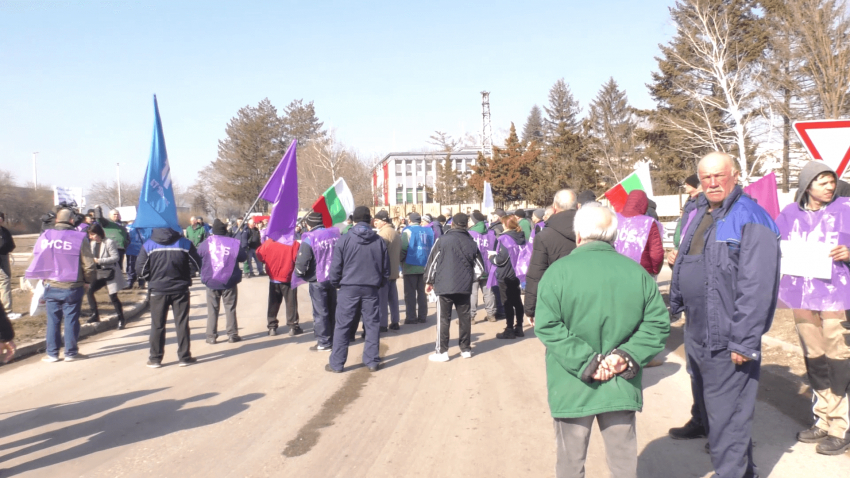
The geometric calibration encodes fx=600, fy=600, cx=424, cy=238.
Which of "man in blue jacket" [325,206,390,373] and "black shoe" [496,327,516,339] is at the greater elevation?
"man in blue jacket" [325,206,390,373]

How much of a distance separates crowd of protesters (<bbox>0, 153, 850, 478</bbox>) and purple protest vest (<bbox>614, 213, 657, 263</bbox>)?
0.02 metres

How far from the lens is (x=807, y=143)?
5.20 metres

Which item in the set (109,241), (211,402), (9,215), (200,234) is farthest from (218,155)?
(211,402)

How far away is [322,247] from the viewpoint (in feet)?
29.2

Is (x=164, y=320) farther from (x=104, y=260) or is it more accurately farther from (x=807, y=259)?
(x=807, y=259)

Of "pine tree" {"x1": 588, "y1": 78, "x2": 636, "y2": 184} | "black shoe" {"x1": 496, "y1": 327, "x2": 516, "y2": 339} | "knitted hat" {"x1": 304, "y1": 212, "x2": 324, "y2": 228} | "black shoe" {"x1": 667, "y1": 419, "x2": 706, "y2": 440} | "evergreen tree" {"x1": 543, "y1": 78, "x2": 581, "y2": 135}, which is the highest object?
"evergreen tree" {"x1": 543, "y1": 78, "x2": 581, "y2": 135}

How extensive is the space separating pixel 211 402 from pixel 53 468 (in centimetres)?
182

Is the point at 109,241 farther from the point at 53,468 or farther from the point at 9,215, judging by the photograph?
the point at 9,215

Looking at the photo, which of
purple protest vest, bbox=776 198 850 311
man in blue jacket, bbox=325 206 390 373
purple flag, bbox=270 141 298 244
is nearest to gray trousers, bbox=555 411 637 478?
purple protest vest, bbox=776 198 850 311

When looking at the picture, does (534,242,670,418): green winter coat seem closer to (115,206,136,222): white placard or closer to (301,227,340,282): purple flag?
(301,227,340,282): purple flag

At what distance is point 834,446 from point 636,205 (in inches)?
129

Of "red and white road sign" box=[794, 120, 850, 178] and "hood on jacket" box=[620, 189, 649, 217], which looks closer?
"red and white road sign" box=[794, 120, 850, 178]

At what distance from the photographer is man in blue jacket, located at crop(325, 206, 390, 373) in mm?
7715

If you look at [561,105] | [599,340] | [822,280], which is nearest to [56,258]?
[599,340]
